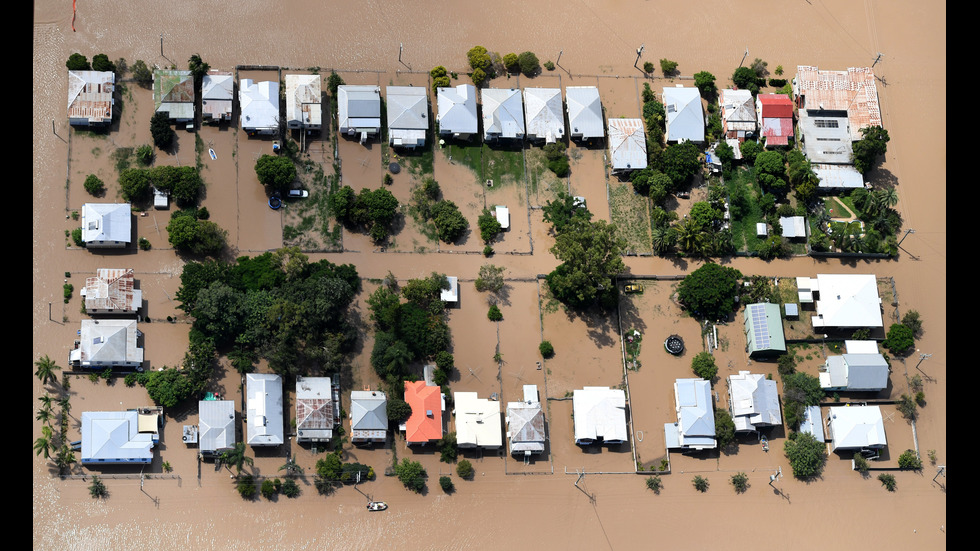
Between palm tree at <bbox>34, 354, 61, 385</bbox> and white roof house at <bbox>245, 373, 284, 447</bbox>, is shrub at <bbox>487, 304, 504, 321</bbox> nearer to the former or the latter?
white roof house at <bbox>245, 373, 284, 447</bbox>

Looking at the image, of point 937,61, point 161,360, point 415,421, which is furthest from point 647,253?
point 161,360

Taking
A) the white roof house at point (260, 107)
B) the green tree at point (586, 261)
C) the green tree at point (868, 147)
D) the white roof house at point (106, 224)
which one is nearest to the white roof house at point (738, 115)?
the green tree at point (868, 147)

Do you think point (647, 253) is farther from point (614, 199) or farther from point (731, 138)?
point (731, 138)

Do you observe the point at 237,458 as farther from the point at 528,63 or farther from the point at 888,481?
the point at 888,481

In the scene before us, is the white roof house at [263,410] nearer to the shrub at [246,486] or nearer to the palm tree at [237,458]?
the palm tree at [237,458]

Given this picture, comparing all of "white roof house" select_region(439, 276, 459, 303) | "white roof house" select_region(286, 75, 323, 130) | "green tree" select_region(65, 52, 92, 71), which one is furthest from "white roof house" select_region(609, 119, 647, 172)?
"green tree" select_region(65, 52, 92, 71)

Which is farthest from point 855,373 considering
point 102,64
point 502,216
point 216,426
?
point 102,64
